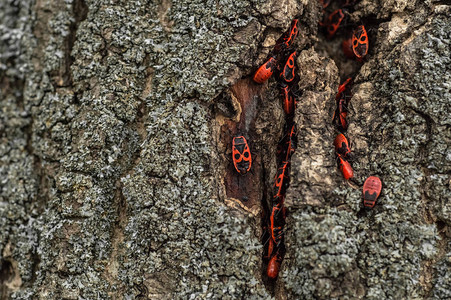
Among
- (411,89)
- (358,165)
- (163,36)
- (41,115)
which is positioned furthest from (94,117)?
(411,89)

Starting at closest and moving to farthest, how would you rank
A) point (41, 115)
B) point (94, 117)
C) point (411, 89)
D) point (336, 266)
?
1. point (336, 266)
2. point (411, 89)
3. point (94, 117)
4. point (41, 115)

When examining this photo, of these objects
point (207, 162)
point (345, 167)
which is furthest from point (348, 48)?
point (207, 162)

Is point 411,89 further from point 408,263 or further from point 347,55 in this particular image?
point 408,263

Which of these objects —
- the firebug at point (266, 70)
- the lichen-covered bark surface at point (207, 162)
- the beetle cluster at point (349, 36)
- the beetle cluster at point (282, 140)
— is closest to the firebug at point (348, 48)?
the beetle cluster at point (349, 36)

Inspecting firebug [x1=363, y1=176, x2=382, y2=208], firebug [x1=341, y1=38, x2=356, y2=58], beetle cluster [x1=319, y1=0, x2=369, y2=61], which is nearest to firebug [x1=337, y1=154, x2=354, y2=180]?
firebug [x1=363, y1=176, x2=382, y2=208]

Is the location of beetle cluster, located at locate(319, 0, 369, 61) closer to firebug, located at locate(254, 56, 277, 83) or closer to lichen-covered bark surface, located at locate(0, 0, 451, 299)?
lichen-covered bark surface, located at locate(0, 0, 451, 299)

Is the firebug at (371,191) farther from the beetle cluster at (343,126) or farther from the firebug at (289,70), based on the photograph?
the firebug at (289,70)

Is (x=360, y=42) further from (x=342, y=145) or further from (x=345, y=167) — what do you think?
(x=345, y=167)
